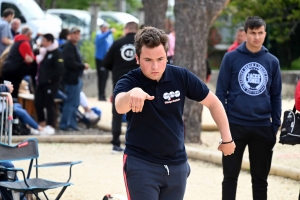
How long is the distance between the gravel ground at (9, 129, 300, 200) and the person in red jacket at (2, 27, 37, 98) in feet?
5.06

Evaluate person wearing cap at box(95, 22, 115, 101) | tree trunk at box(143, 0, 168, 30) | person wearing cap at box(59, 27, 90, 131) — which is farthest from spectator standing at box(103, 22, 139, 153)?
person wearing cap at box(95, 22, 115, 101)

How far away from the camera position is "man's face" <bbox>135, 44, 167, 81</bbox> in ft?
15.5

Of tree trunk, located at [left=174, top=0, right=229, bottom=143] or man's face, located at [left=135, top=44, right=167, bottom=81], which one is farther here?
tree trunk, located at [left=174, top=0, right=229, bottom=143]

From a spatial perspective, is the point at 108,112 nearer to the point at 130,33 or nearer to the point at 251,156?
the point at 130,33

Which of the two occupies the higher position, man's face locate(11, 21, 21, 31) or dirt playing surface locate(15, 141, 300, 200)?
man's face locate(11, 21, 21, 31)

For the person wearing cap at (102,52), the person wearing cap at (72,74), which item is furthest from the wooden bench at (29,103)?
the person wearing cap at (102,52)

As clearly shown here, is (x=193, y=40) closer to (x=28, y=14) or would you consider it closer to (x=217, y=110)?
(x=217, y=110)

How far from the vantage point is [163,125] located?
16.0 feet

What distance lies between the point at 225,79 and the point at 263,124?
0.52 meters

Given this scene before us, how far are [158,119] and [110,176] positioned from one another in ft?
16.2

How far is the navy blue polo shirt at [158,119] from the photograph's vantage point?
4855 mm

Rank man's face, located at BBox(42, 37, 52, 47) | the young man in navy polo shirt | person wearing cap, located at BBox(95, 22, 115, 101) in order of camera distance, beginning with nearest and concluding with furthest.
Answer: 1. the young man in navy polo shirt
2. man's face, located at BBox(42, 37, 52, 47)
3. person wearing cap, located at BBox(95, 22, 115, 101)

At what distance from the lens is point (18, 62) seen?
13.3 m

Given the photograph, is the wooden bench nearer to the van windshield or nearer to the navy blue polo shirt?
the van windshield
